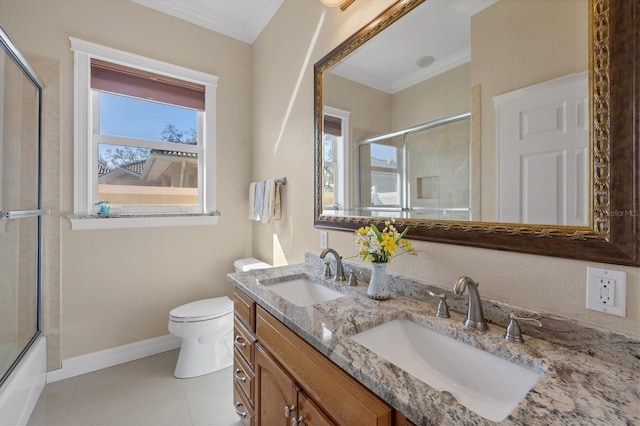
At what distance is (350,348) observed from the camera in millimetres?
789

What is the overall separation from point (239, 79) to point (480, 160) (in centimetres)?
242

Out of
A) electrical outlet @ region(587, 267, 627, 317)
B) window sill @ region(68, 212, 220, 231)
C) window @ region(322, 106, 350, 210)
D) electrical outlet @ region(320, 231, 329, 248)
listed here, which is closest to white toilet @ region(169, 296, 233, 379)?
window sill @ region(68, 212, 220, 231)

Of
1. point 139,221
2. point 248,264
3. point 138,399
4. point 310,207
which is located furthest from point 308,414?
point 139,221

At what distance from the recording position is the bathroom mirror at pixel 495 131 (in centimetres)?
71

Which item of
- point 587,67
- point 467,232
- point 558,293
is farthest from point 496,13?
point 558,293

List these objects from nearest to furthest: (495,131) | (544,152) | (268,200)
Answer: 1. (544,152)
2. (495,131)
3. (268,200)

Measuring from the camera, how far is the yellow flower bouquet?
1120 mm

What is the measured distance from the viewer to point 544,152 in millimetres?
839

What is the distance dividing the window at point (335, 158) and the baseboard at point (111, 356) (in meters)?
1.84

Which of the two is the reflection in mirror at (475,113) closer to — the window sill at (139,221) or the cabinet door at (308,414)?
the cabinet door at (308,414)

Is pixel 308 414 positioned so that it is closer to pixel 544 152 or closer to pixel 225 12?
pixel 544 152

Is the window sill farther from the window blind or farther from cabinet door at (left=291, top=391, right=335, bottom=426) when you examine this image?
cabinet door at (left=291, top=391, right=335, bottom=426)

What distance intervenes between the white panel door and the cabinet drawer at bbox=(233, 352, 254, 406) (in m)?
1.30

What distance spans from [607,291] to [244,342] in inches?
54.9
